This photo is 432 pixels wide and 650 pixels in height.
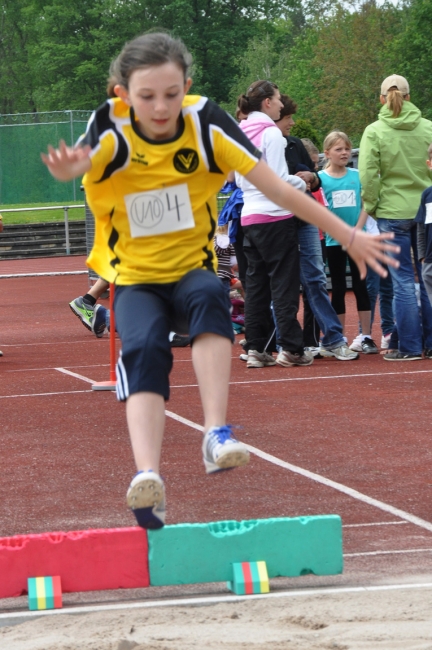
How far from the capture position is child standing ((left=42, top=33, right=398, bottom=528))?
13.4 feet

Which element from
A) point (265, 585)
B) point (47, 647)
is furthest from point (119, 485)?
point (47, 647)

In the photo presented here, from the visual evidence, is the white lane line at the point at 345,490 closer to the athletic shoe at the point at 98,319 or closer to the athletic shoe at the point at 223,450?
the athletic shoe at the point at 223,450

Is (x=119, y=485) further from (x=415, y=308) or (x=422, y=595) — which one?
(x=415, y=308)

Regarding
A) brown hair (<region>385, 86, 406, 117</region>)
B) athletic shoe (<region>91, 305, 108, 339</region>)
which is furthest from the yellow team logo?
athletic shoe (<region>91, 305, 108, 339</region>)

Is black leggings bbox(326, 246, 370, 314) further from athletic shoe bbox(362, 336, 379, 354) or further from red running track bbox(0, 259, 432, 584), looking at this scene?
red running track bbox(0, 259, 432, 584)

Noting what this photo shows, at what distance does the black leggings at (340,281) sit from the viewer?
10586 millimetres

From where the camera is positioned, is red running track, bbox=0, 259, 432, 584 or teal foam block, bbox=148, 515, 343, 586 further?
red running track, bbox=0, 259, 432, 584

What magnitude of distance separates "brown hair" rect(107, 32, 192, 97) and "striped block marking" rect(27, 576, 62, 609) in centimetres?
198

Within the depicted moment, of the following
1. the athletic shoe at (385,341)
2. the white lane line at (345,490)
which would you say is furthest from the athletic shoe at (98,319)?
the white lane line at (345,490)

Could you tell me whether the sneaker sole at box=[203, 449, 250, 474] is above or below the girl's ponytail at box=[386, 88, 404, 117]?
below

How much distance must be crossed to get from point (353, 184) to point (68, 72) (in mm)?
58651

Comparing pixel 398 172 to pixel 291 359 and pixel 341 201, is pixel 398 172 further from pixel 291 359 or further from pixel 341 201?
pixel 291 359

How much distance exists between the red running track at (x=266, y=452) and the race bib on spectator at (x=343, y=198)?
1.50 metres

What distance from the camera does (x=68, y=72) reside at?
219 ft
